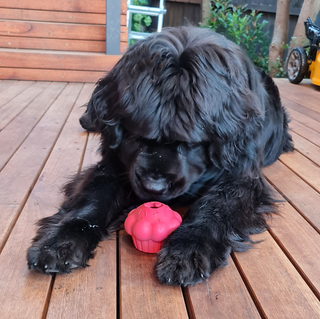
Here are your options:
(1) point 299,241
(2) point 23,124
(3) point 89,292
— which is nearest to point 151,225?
(3) point 89,292

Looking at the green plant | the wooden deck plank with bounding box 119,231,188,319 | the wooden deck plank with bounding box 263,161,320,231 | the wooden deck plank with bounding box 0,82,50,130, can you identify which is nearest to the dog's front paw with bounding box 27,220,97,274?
the wooden deck plank with bounding box 119,231,188,319

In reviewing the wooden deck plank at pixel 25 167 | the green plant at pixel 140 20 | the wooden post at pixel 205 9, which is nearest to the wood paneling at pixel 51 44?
the green plant at pixel 140 20

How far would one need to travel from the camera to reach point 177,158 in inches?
57.7

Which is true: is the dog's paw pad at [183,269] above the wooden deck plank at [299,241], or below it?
above

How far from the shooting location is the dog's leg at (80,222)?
4.07ft

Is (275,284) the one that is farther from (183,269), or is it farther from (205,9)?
(205,9)

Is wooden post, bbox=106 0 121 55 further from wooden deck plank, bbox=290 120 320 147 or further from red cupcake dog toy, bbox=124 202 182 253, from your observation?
red cupcake dog toy, bbox=124 202 182 253

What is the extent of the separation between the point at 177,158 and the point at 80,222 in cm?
46

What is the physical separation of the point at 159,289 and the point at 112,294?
159mm

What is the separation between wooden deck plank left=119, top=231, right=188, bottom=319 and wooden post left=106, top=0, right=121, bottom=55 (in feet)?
15.0

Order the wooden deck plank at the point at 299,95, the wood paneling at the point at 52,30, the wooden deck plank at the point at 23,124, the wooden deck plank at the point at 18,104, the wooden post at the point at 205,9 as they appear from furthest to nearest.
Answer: the wooden post at the point at 205,9, the wood paneling at the point at 52,30, the wooden deck plank at the point at 299,95, the wooden deck plank at the point at 18,104, the wooden deck plank at the point at 23,124

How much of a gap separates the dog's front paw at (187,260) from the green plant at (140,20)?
666 centimetres

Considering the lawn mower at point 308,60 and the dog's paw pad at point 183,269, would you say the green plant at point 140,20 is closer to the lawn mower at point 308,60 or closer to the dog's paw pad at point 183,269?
the lawn mower at point 308,60

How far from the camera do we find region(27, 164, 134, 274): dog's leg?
4.07 ft
